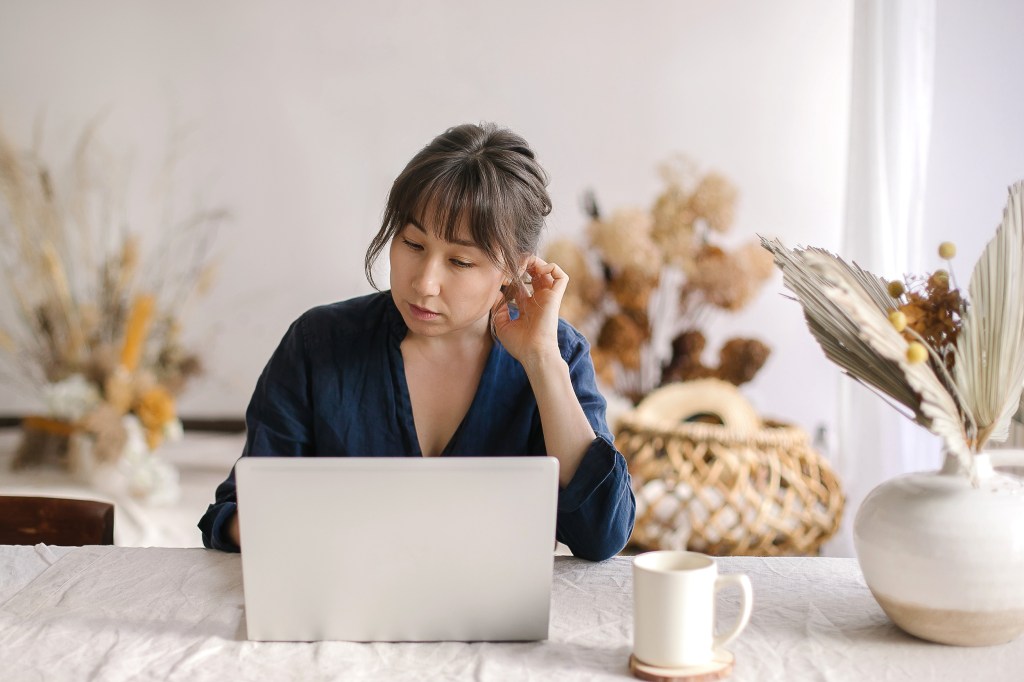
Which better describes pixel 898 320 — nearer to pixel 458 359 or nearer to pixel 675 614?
pixel 675 614

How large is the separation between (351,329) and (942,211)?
5.16 feet

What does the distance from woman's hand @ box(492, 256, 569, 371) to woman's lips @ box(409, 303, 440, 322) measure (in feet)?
0.42

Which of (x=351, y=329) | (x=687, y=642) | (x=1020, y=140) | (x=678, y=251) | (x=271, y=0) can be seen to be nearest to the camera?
(x=687, y=642)

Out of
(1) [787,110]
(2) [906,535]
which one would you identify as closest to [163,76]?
(1) [787,110]

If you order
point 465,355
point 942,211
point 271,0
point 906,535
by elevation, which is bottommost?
point 906,535

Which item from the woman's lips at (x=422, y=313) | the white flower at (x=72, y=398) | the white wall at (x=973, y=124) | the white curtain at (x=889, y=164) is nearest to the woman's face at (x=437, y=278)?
the woman's lips at (x=422, y=313)

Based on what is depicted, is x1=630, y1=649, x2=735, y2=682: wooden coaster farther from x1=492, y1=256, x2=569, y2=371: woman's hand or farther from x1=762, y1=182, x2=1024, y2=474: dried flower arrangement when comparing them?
x1=492, y1=256, x2=569, y2=371: woman's hand

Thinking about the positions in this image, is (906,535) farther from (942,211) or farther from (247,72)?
(247,72)

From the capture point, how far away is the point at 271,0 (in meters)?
3.11

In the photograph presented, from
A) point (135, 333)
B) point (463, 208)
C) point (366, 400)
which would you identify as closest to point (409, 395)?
point (366, 400)

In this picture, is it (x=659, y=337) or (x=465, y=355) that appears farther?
(x=659, y=337)

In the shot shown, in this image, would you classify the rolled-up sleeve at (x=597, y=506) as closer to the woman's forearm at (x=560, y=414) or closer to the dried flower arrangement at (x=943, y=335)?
the woman's forearm at (x=560, y=414)

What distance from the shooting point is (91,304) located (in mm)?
2869

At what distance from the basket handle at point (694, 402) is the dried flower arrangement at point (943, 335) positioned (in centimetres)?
159
